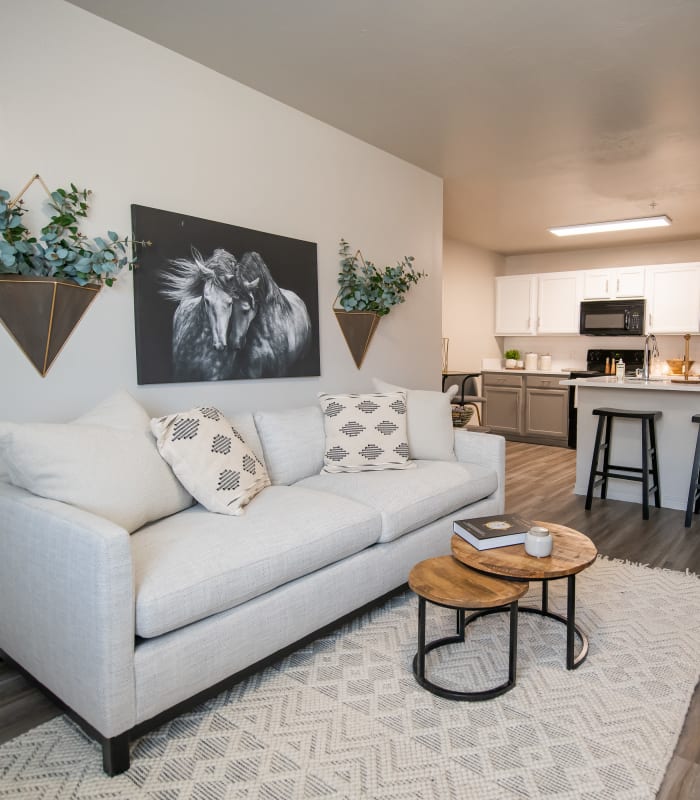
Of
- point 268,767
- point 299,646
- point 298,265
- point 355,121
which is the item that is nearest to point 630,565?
point 299,646

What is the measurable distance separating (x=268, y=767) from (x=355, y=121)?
3.31 m

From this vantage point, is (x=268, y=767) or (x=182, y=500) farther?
(x=182, y=500)

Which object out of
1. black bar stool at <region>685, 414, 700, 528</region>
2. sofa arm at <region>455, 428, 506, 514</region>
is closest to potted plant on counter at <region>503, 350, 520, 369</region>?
black bar stool at <region>685, 414, 700, 528</region>

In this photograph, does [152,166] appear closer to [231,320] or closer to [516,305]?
[231,320]

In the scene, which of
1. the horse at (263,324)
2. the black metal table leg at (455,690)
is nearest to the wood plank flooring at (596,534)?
the black metal table leg at (455,690)

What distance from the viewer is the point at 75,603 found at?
159cm

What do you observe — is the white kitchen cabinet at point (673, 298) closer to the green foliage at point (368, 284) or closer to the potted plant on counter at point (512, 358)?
the potted plant on counter at point (512, 358)

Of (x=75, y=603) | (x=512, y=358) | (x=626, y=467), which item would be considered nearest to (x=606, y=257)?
(x=512, y=358)

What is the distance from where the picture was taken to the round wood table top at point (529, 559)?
6.36 ft

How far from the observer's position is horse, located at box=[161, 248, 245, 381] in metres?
2.79

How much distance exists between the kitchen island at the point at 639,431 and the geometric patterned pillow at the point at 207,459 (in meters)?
3.00

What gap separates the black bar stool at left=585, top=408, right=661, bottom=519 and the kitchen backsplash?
10.0 ft

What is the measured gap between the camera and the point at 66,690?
1.68 metres

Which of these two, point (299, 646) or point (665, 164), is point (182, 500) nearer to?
point (299, 646)
